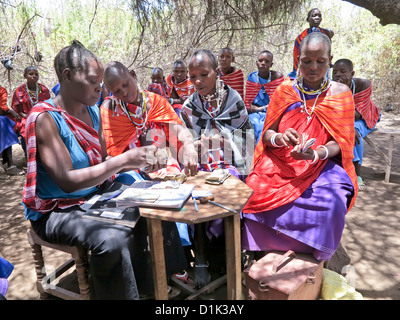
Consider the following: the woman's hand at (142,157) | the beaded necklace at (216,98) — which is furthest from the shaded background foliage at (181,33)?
the woman's hand at (142,157)

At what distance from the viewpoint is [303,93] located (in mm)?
2660

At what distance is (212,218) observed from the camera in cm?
179

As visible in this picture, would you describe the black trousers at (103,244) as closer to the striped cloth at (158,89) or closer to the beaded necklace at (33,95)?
the beaded necklace at (33,95)

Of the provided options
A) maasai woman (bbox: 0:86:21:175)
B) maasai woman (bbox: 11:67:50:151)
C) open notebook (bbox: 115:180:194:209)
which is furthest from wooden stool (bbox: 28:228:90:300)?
maasai woman (bbox: 11:67:50:151)

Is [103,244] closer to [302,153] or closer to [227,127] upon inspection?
[302,153]

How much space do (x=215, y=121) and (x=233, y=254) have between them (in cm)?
135

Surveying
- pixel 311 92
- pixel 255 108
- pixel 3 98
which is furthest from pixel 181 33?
pixel 311 92

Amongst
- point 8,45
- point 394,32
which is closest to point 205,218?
point 8,45

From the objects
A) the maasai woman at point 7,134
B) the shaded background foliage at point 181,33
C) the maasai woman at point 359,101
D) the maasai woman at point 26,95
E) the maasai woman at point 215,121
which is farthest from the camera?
the maasai woman at point 26,95

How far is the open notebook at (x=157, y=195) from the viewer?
1873 millimetres

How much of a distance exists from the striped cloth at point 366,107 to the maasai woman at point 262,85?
134cm

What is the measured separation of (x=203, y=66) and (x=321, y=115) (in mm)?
1067
